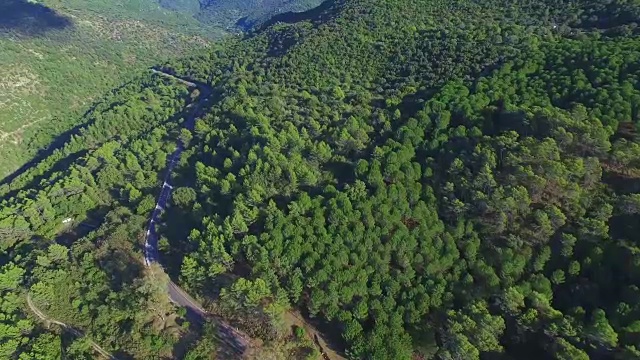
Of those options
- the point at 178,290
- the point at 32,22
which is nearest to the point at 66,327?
the point at 178,290

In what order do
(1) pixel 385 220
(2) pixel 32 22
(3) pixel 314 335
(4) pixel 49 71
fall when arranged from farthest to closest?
(2) pixel 32 22
(4) pixel 49 71
(1) pixel 385 220
(3) pixel 314 335

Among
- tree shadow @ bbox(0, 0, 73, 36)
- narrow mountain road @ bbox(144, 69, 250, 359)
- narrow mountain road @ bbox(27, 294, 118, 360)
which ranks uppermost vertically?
tree shadow @ bbox(0, 0, 73, 36)

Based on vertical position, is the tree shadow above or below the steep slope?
above

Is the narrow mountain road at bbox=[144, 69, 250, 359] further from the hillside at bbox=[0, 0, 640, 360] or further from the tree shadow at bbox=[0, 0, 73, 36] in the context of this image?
the tree shadow at bbox=[0, 0, 73, 36]

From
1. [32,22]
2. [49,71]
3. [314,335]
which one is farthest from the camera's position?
[32,22]

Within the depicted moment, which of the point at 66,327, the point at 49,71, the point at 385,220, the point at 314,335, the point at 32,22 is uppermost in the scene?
the point at 32,22

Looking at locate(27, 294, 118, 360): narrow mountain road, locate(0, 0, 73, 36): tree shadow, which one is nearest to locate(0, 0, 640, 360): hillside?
locate(27, 294, 118, 360): narrow mountain road

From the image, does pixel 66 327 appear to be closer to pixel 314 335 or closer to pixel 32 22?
pixel 314 335

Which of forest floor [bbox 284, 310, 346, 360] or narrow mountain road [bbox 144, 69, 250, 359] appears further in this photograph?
narrow mountain road [bbox 144, 69, 250, 359]

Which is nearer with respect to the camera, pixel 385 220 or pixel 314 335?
pixel 314 335

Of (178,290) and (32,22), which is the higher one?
(32,22)
